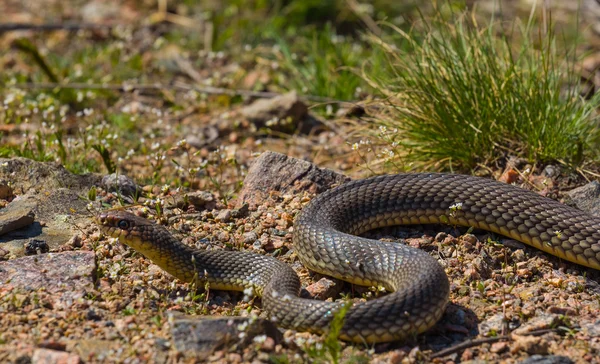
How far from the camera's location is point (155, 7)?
1448 cm

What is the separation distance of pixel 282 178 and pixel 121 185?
162cm

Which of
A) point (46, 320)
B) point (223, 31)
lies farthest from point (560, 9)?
point (46, 320)

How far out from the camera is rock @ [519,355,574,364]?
5184 mm

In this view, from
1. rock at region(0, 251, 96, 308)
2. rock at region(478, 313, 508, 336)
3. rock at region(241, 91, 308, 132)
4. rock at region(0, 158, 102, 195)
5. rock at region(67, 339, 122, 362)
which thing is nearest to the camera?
rock at region(67, 339, 122, 362)

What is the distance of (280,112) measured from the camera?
33.9 feet

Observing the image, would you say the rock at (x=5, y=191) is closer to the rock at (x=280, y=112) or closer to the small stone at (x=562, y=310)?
the rock at (x=280, y=112)

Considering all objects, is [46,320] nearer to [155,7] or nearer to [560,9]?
[155,7]

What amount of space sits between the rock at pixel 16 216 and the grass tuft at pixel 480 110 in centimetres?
354

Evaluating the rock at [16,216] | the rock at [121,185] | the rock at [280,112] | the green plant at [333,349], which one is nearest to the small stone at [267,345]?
the green plant at [333,349]

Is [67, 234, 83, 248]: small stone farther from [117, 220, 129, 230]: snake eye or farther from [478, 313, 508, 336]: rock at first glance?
[478, 313, 508, 336]: rock

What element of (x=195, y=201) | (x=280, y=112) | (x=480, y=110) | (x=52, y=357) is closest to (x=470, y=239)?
(x=480, y=110)

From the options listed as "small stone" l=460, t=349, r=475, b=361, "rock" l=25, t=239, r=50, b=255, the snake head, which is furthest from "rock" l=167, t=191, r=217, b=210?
"small stone" l=460, t=349, r=475, b=361

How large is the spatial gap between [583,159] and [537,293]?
7.62 ft

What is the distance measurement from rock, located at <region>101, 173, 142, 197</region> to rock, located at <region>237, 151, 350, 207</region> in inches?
41.9
